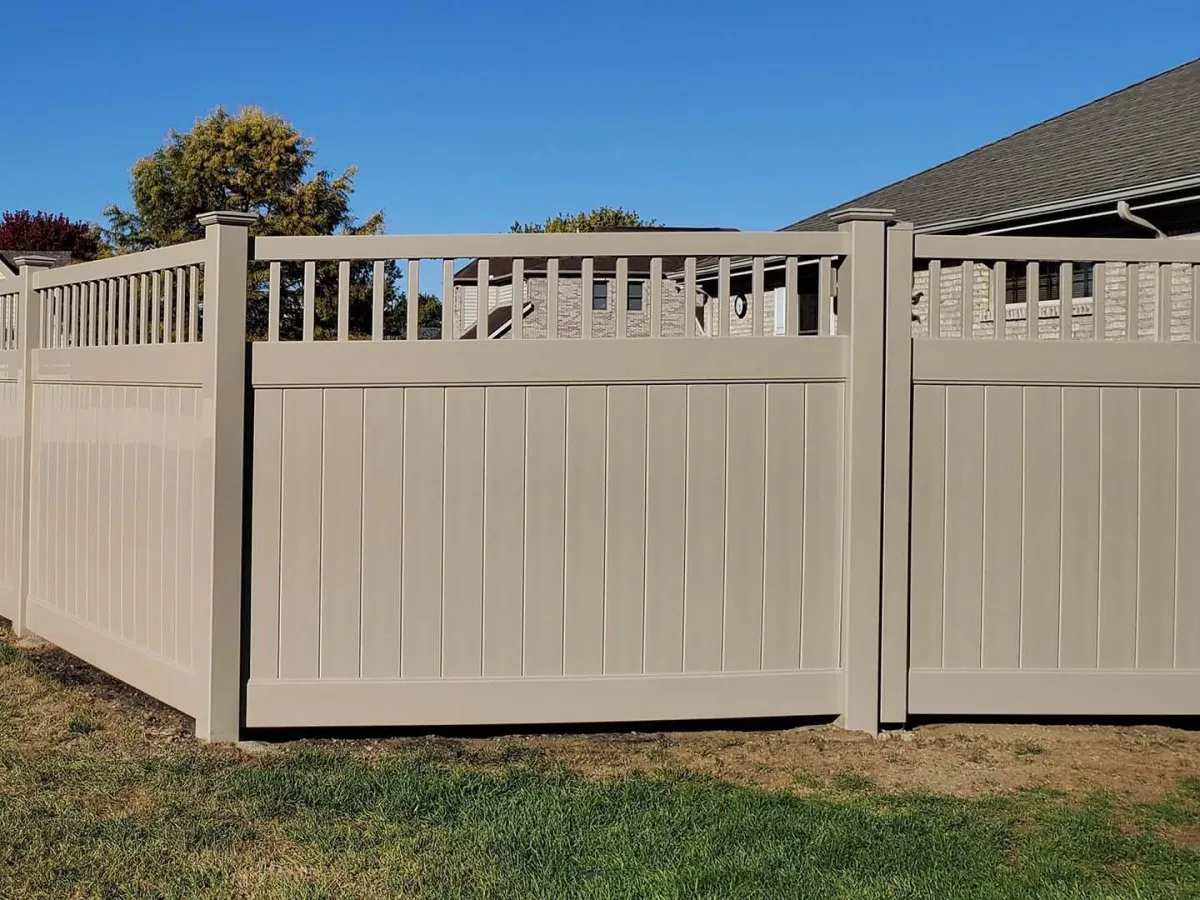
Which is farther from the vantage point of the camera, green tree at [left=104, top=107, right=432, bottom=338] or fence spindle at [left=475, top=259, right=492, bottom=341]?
green tree at [left=104, top=107, right=432, bottom=338]

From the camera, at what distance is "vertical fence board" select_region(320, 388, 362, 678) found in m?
5.03

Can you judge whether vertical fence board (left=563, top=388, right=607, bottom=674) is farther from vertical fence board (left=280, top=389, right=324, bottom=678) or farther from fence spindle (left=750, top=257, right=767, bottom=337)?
vertical fence board (left=280, top=389, right=324, bottom=678)

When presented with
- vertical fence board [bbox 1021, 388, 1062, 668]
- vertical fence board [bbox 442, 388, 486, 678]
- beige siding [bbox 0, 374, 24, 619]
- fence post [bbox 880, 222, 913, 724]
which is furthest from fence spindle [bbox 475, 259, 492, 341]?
beige siding [bbox 0, 374, 24, 619]

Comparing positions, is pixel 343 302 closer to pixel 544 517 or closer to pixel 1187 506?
pixel 544 517

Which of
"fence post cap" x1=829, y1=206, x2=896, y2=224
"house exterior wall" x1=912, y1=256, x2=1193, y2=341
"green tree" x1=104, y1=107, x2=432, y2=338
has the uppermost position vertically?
"green tree" x1=104, y1=107, x2=432, y2=338

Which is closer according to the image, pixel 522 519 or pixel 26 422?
pixel 522 519

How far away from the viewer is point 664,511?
5094mm

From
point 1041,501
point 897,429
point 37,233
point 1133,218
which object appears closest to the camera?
point 897,429

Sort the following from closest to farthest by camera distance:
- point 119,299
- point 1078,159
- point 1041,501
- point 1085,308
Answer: point 1041,501, point 119,299, point 1085,308, point 1078,159

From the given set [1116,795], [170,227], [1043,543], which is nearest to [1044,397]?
[1043,543]

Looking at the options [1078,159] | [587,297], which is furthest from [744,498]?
[1078,159]

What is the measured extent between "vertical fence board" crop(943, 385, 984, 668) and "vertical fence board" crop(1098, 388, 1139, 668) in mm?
539

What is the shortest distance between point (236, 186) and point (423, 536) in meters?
28.3

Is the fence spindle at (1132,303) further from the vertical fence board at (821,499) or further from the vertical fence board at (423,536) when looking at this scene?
the vertical fence board at (423,536)
